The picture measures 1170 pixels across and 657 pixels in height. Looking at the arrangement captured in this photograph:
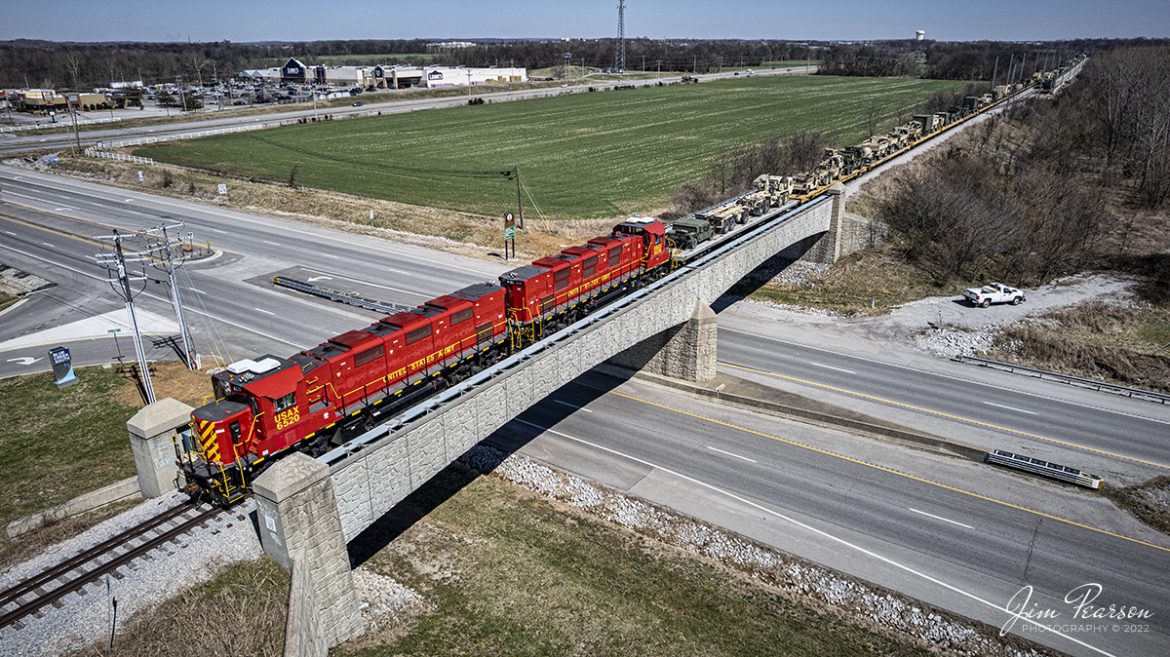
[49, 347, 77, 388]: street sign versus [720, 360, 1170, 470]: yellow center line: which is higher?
[49, 347, 77, 388]: street sign

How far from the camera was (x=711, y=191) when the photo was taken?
84938mm

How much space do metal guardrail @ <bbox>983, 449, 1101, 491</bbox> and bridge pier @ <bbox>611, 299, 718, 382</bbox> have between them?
16.7 meters

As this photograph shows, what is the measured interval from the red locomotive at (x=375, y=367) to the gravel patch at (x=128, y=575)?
1768 millimetres

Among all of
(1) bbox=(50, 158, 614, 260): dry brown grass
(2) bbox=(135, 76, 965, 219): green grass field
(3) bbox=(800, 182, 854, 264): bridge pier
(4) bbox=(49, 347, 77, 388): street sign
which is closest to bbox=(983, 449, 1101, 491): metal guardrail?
(3) bbox=(800, 182, 854, 264): bridge pier

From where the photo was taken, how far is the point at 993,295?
57.8m

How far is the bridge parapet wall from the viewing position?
23.2 m

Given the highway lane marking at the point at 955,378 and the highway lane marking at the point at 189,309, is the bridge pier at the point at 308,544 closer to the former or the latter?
the highway lane marking at the point at 189,309

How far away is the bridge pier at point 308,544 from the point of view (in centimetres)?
1978

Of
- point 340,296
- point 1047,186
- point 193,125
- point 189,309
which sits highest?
point 193,125

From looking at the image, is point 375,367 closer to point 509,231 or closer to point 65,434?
point 65,434

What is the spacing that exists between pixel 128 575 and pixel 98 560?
1.68m

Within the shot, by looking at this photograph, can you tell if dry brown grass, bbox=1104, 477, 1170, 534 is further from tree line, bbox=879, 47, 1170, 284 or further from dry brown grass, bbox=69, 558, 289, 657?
dry brown grass, bbox=69, 558, 289, 657

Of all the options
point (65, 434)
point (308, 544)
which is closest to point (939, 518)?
point (308, 544)

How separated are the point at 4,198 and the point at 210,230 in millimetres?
37474
